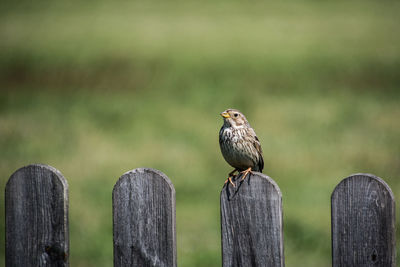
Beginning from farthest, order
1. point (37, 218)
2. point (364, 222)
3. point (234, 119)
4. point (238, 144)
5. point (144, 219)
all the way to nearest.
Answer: point (234, 119)
point (238, 144)
point (37, 218)
point (144, 219)
point (364, 222)

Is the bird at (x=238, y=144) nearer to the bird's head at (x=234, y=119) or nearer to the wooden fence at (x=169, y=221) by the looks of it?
the bird's head at (x=234, y=119)

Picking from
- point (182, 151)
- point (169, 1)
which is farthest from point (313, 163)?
point (169, 1)

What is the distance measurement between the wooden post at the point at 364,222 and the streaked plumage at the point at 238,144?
5.15ft

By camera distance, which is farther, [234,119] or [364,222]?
[234,119]

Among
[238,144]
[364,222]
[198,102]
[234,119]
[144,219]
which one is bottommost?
[364,222]

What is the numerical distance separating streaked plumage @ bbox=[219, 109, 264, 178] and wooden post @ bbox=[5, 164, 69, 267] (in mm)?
1536

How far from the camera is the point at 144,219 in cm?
273

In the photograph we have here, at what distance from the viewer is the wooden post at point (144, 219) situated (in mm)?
2674

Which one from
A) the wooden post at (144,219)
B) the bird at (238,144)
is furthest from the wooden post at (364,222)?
the bird at (238,144)

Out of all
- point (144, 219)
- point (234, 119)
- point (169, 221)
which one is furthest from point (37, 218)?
point (234, 119)

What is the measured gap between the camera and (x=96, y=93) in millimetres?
13164

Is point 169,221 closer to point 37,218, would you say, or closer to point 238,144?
point 37,218

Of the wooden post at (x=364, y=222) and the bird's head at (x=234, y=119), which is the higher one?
the bird's head at (x=234, y=119)

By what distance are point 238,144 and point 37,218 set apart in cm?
165
